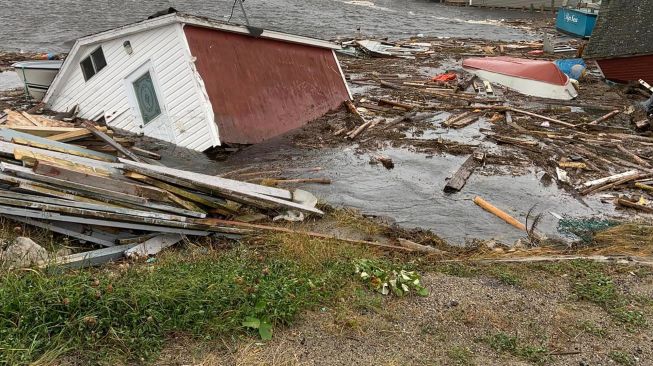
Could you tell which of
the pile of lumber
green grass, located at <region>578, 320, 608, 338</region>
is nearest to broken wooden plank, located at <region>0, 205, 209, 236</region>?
the pile of lumber

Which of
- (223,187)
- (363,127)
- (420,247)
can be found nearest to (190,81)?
(223,187)

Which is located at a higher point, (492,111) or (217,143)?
(217,143)

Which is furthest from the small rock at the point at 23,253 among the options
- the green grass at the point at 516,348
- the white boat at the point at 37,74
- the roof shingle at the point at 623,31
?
the roof shingle at the point at 623,31

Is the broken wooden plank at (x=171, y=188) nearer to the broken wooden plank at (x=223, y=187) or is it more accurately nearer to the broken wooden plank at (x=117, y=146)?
the broken wooden plank at (x=223, y=187)

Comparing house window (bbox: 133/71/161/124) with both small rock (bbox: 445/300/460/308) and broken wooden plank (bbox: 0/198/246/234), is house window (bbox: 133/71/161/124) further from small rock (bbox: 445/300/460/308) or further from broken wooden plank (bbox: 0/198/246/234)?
small rock (bbox: 445/300/460/308)

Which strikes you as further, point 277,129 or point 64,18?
point 64,18

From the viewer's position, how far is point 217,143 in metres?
12.7

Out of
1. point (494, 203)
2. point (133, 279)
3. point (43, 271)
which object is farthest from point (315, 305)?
point (494, 203)

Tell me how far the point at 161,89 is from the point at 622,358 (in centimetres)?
1176

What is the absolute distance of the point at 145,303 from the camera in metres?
5.35

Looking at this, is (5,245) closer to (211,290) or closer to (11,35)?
(211,290)

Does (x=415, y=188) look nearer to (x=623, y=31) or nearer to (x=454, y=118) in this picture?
(x=454, y=118)

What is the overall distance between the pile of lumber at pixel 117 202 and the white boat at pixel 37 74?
29.0 ft

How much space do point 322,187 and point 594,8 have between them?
37.3 meters
